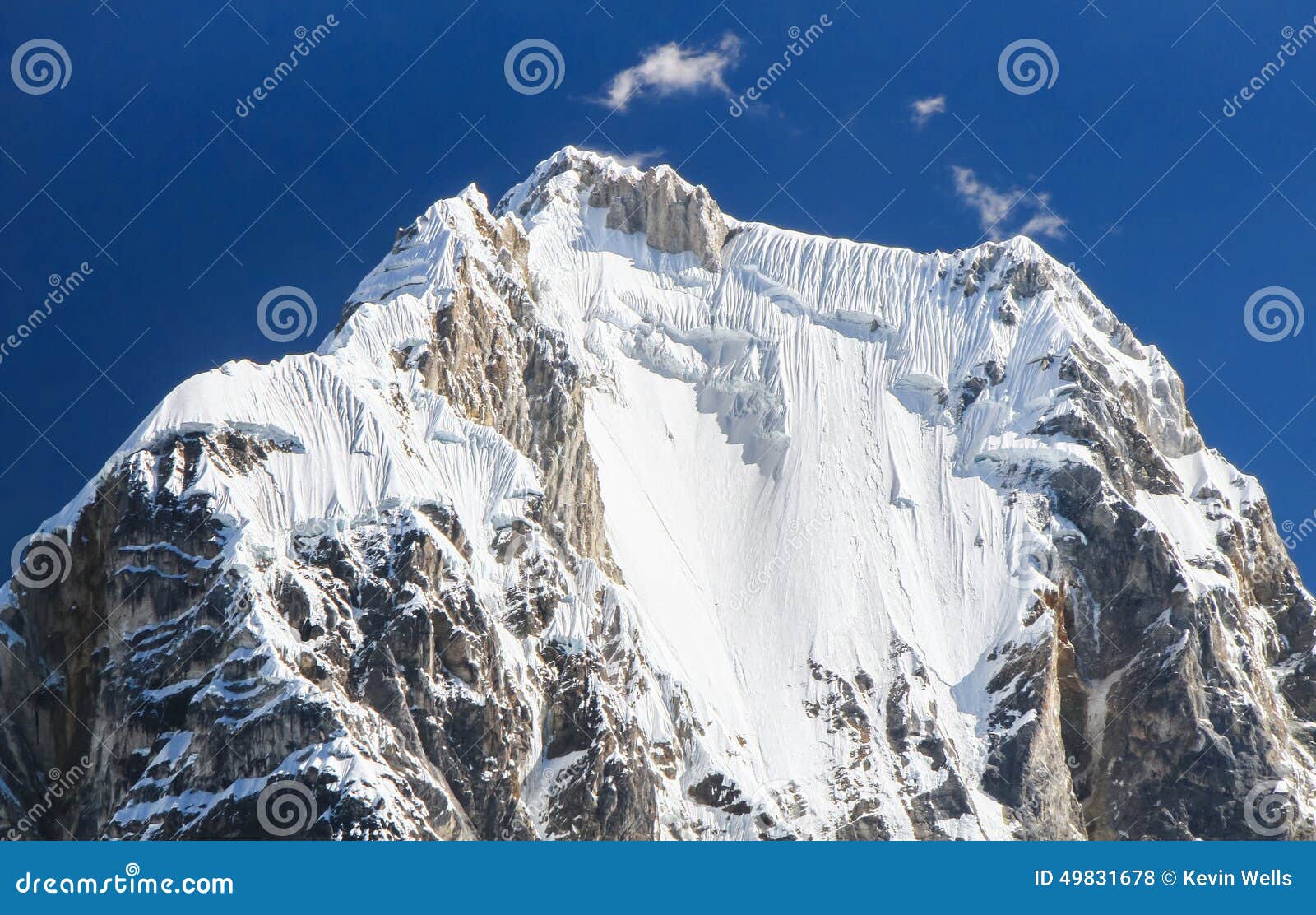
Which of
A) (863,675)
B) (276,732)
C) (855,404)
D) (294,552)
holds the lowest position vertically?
(276,732)

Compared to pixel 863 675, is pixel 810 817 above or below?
below

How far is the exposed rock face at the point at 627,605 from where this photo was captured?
121062 millimetres

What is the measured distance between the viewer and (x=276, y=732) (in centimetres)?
11675

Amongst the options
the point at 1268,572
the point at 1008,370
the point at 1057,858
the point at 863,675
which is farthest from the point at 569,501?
the point at 1057,858

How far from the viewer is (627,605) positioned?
5979 inches

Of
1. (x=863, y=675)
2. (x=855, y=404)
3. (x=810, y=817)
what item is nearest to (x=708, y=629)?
(x=863, y=675)

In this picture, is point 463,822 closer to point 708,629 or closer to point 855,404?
point 708,629

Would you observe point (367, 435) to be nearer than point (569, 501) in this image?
Yes

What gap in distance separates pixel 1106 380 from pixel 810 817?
2844 inches

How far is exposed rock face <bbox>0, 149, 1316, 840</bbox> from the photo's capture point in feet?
397

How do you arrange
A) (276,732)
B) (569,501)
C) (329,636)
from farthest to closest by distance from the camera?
(569,501) < (329,636) < (276,732)

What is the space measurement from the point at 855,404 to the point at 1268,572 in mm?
49106

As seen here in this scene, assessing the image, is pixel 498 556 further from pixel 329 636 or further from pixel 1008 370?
pixel 1008 370

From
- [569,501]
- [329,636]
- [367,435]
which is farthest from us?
[569,501]
